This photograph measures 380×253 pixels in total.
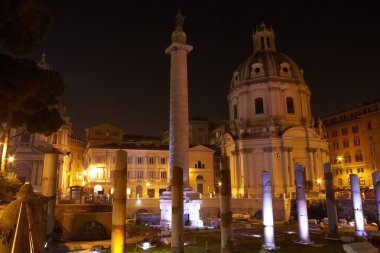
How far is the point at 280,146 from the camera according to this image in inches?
1879

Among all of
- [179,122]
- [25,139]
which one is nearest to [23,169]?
[25,139]

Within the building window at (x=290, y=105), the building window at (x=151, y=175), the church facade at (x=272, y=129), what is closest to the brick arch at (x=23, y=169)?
the building window at (x=151, y=175)

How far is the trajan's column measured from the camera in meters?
27.7

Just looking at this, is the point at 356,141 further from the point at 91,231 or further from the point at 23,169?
the point at 23,169

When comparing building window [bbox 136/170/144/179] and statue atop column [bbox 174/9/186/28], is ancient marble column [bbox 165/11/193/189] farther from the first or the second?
building window [bbox 136/170/144/179]

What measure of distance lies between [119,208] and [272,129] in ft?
123

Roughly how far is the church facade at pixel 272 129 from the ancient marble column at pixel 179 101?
2071 centimetres

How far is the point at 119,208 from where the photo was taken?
13.3 meters

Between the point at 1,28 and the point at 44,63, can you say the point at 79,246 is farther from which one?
the point at 44,63

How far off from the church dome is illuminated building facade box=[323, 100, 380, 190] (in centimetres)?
1569

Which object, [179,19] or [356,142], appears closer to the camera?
[179,19]

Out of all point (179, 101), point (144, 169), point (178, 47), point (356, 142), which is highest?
point (178, 47)

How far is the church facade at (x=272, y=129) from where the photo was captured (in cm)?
4747

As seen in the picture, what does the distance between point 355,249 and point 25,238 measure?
14627 mm
